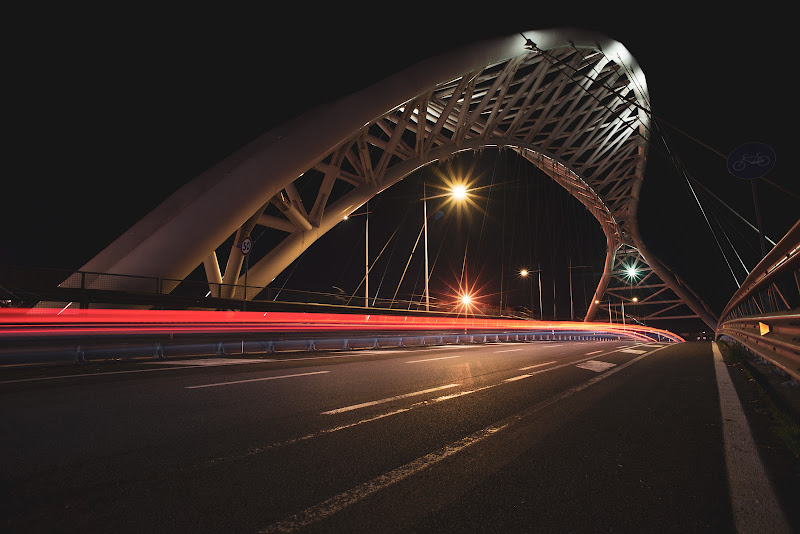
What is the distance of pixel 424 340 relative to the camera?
20500 millimetres

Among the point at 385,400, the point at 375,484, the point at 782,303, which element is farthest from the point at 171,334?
the point at 782,303

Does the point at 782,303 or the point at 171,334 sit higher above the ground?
the point at 782,303

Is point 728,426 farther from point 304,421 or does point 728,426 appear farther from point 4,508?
point 4,508

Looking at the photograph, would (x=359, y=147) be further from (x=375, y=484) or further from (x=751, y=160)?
(x=375, y=484)

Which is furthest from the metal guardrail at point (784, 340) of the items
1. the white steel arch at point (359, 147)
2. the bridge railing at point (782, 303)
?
the white steel arch at point (359, 147)

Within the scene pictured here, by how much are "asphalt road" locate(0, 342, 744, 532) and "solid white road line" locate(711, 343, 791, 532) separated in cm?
7

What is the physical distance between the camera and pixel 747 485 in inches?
105

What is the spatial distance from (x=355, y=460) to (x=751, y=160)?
11626mm

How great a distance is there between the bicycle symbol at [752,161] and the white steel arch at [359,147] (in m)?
2.98

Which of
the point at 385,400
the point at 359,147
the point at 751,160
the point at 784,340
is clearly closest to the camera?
the point at 385,400

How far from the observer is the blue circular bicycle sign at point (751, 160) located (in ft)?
32.6

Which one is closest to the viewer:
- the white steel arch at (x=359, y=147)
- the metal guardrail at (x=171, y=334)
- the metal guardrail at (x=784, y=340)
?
the metal guardrail at (x=784, y=340)

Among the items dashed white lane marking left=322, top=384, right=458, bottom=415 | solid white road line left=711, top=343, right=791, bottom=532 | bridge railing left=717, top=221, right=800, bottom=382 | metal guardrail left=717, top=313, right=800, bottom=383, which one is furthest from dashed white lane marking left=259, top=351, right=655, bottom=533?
bridge railing left=717, top=221, right=800, bottom=382

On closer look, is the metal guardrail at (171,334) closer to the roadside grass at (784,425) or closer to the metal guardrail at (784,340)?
the roadside grass at (784,425)
